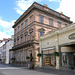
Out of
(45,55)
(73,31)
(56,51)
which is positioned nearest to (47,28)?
(45,55)

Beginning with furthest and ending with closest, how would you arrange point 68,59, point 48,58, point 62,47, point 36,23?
1. point 36,23
2. point 48,58
3. point 62,47
4. point 68,59

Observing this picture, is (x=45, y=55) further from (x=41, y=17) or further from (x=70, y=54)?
(x=41, y=17)

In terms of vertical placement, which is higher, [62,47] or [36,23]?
[36,23]

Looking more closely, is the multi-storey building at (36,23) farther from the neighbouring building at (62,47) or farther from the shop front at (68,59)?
the shop front at (68,59)

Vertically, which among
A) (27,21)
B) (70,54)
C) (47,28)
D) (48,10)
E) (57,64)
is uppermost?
(48,10)

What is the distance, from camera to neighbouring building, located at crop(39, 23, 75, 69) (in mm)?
15461

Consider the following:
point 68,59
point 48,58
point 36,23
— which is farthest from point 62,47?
point 36,23

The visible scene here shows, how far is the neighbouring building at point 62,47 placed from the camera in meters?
15.5

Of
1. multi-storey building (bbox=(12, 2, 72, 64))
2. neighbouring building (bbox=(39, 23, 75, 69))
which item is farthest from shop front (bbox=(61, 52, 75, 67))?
multi-storey building (bbox=(12, 2, 72, 64))

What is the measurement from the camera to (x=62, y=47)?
17516 mm

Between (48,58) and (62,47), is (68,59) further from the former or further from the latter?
(48,58)

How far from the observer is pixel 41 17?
28.6 metres

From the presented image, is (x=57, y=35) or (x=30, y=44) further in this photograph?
(x=30, y=44)

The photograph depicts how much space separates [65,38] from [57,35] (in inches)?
80.9
